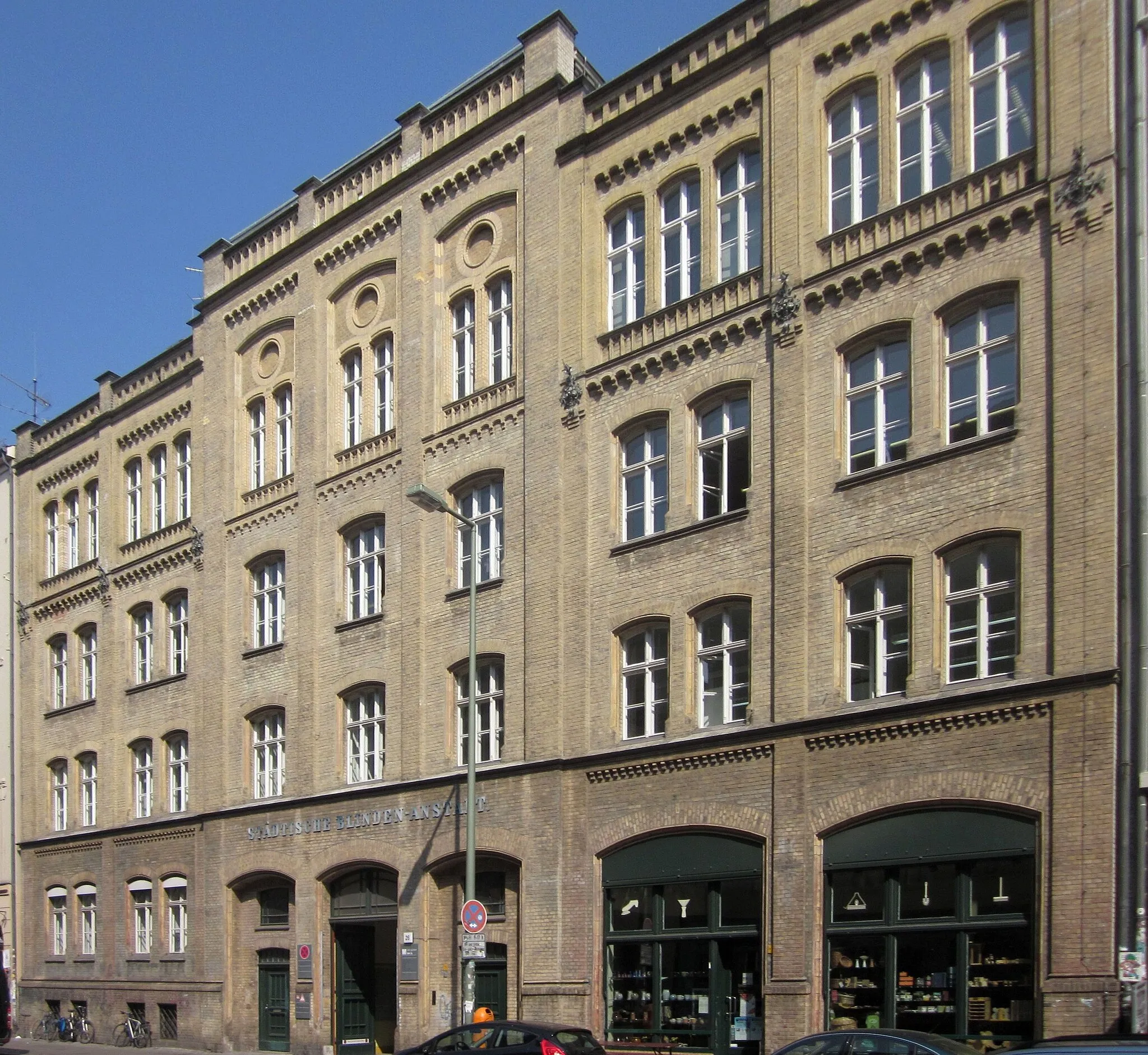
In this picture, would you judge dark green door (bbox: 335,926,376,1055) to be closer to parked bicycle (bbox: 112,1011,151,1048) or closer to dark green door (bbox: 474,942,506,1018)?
dark green door (bbox: 474,942,506,1018)

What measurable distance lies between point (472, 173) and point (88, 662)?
19.9 meters

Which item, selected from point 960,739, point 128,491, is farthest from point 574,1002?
point 128,491

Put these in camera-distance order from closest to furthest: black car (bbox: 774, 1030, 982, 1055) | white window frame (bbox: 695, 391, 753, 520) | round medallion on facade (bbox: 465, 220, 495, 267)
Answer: black car (bbox: 774, 1030, 982, 1055) → white window frame (bbox: 695, 391, 753, 520) → round medallion on facade (bbox: 465, 220, 495, 267)

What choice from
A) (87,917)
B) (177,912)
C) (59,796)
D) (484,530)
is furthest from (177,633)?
(484,530)

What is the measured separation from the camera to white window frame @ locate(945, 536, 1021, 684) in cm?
2097

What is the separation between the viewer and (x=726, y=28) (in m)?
26.3

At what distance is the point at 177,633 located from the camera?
39156mm

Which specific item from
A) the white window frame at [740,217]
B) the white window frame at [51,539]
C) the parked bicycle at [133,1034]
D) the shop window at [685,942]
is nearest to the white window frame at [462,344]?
the white window frame at [740,217]

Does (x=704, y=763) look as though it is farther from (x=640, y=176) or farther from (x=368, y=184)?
(x=368, y=184)

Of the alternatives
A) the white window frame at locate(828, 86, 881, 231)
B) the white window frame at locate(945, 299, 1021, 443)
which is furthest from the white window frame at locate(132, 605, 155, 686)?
the white window frame at locate(945, 299, 1021, 443)

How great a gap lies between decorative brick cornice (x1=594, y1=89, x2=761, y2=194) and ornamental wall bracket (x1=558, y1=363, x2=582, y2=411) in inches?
140

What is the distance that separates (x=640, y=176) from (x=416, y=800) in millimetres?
12680

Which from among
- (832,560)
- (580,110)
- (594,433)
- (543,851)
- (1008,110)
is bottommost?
(543,851)

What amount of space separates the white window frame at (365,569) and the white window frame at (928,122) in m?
13.9
